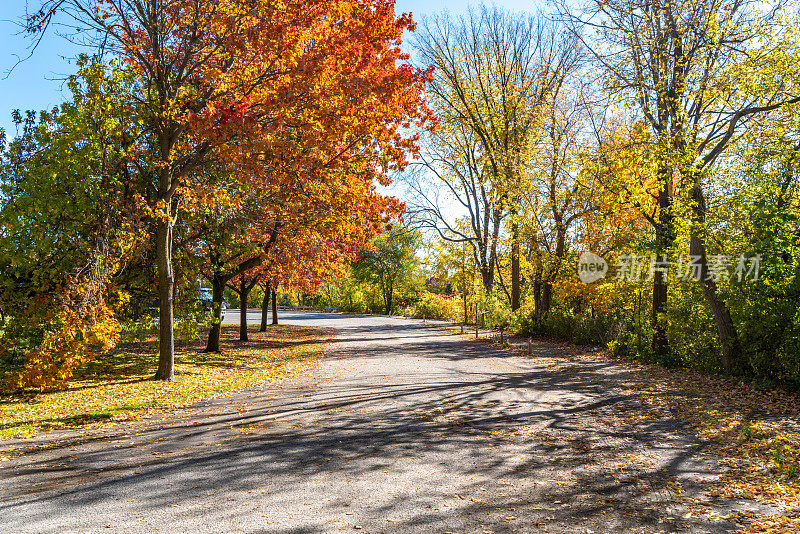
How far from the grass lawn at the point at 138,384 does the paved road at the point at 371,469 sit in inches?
39.6

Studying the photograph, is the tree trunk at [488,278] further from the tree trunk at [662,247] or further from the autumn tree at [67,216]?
the autumn tree at [67,216]

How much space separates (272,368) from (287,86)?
26.1ft

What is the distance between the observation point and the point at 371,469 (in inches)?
210

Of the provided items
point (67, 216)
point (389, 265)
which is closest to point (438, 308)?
point (389, 265)

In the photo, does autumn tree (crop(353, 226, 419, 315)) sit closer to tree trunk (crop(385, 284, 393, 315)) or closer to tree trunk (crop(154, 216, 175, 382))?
tree trunk (crop(385, 284, 393, 315))

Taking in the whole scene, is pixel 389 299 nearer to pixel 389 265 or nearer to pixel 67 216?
pixel 389 265

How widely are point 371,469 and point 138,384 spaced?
787cm

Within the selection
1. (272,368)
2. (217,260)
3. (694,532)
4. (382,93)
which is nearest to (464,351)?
(272,368)

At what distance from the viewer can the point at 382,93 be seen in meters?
10.2

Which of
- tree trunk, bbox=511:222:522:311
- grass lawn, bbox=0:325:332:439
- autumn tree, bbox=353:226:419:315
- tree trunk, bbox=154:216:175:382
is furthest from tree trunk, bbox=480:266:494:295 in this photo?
autumn tree, bbox=353:226:419:315

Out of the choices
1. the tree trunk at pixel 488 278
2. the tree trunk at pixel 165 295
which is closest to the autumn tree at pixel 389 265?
the tree trunk at pixel 488 278

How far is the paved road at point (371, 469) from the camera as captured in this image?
4102 mm

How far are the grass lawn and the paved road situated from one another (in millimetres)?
1005

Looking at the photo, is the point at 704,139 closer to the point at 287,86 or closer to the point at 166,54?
the point at 287,86
